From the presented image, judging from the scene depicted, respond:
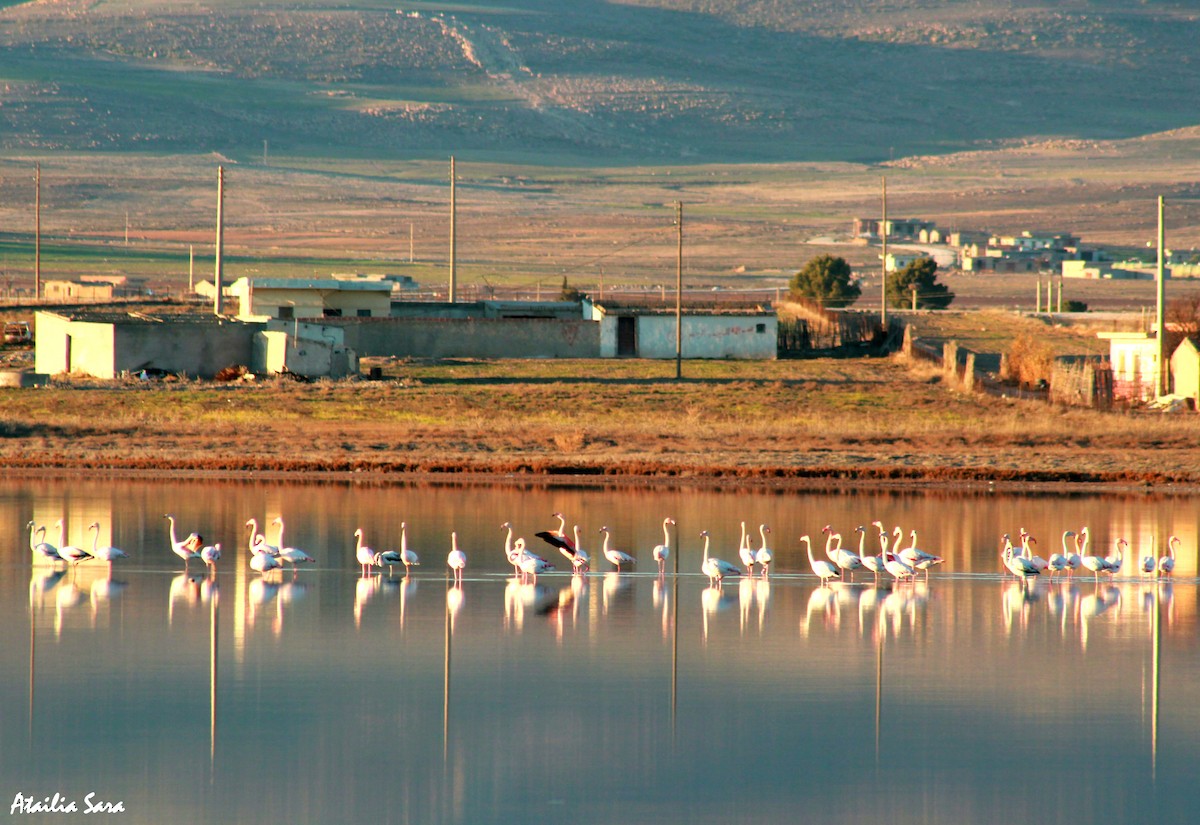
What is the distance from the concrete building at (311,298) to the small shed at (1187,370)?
27712 millimetres

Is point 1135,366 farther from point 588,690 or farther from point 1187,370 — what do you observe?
point 588,690

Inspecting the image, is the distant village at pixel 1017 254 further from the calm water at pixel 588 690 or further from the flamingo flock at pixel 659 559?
the calm water at pixel 588 690

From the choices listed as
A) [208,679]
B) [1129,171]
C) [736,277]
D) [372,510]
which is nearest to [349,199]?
[736,277]

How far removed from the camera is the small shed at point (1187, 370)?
42094 millimetres

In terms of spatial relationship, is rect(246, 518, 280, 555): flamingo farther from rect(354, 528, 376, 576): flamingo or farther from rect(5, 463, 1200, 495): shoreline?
rect(5, 463, 1200, 495): shoreline

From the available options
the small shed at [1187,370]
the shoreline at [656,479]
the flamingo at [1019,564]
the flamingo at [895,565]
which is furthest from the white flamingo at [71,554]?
the small shed at [1187,370]


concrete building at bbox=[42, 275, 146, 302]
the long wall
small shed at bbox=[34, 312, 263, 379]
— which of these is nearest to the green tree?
the long wall

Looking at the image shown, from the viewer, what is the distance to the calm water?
1180cm

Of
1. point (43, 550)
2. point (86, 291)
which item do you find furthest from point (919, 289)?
point (43, 550)

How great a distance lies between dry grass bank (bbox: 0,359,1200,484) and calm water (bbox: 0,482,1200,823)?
329 inches

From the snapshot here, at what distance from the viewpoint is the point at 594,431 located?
37.0m

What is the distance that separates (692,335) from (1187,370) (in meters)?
19.2

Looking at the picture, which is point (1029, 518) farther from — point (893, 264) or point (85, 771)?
point (893, 264)

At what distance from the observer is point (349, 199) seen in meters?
155
